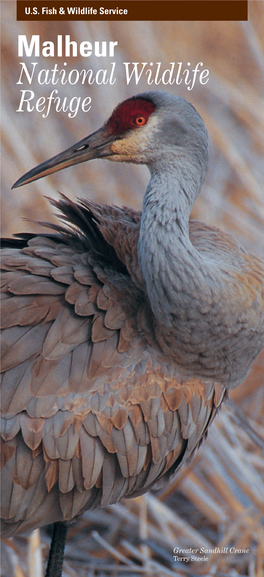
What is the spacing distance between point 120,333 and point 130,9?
1.47 meters

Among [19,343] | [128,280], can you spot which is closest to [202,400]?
[128,280]

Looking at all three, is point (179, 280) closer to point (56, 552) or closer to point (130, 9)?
point (56, 552)

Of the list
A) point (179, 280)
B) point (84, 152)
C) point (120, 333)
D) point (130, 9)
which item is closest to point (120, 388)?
point (120, 333)

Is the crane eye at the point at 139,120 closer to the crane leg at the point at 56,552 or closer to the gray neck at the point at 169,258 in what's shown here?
the gray neck at the point at 169,258

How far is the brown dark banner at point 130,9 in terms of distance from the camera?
259cm

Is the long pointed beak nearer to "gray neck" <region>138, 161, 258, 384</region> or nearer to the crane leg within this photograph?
"gray neck" <region>138, 161, 258, 384</region>

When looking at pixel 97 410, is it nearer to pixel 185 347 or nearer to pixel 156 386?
pixel 156 386

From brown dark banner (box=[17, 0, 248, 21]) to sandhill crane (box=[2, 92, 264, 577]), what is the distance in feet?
2.36

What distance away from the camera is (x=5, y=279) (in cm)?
212

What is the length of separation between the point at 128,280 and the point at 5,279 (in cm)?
44

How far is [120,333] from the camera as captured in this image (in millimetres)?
2135

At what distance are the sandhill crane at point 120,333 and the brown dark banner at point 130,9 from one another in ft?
2.36

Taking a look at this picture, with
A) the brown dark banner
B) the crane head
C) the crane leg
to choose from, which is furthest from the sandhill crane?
the brown dark banner

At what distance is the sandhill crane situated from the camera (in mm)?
2047
